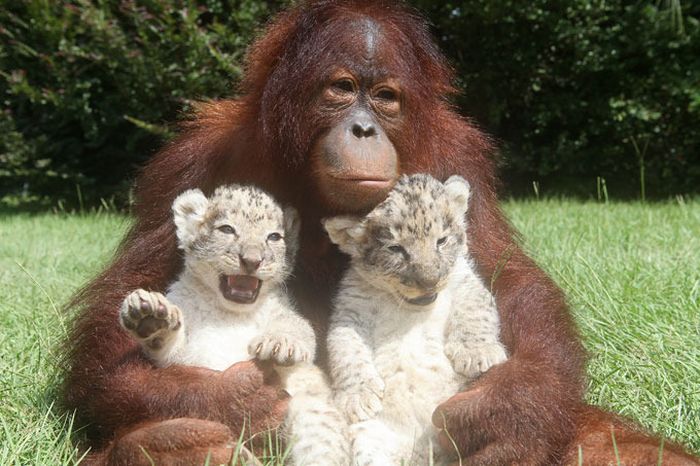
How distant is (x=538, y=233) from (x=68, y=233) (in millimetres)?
5437

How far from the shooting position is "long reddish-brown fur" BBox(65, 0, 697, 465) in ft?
8.60

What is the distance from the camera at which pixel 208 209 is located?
9.59 feet

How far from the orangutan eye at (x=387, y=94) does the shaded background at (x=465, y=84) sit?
7.08 meters

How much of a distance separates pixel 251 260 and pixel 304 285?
1.91 feet

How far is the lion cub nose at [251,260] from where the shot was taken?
2739 mm

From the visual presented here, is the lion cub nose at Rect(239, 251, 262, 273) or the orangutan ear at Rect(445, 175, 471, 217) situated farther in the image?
the orangutan ear at Rect(445, 175, 471, 217)

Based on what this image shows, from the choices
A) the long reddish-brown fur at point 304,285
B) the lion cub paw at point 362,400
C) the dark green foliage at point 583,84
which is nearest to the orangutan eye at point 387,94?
the long reddish-brown fur at point 304,285

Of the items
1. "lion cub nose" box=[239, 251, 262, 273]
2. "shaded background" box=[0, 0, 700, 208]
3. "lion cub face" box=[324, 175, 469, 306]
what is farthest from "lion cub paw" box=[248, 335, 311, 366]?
"shaded background" box=[0, 0, 700, 208]

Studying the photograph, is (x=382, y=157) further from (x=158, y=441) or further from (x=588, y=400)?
(x=588, y=400)

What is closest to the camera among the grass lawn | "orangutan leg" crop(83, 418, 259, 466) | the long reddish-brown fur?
"orangutan leg" crop(83, 418, 259, 466)

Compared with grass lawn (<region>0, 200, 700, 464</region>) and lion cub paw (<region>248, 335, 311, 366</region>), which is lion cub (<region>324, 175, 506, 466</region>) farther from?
grass lawn (<region>0, 200, 700, 464</region>)

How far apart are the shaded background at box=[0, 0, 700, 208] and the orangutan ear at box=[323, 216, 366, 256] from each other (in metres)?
7.36

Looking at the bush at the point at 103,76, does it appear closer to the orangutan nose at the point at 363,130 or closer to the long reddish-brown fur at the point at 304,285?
the long reddish-brown fur at the point at 304,285

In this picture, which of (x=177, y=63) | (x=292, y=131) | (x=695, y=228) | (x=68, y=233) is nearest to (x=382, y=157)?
(x=292, y=131)
